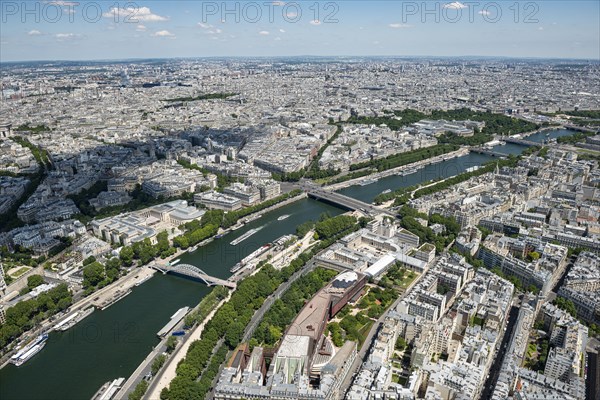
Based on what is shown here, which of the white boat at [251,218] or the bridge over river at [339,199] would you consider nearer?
the white boat at [251,218]

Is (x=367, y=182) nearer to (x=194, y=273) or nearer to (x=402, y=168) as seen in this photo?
(x=402, y=168)

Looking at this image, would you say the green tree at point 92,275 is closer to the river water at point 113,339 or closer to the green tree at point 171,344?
the river water at point 113,339

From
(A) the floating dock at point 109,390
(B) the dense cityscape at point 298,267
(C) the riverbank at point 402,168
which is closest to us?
(A) the floating dock at point 109,390

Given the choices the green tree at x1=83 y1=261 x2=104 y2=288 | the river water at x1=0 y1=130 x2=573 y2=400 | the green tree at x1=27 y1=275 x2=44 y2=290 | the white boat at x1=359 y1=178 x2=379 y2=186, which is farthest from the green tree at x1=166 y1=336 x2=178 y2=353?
the white boat at x1=359 y1=178 x2=379 y2=186

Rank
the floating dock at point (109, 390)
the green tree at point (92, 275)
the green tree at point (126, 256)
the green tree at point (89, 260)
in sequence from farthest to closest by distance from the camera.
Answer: the green tree at point (126, 256) → the green tree at point (89, 260) → the green tree at point (92, 275) → the floating dock at point (109, 390)

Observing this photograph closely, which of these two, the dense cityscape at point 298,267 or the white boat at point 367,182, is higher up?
the white boat at point 367,182

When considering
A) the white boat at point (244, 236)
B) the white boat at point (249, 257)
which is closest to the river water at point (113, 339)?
the white boat at point (244, 236)

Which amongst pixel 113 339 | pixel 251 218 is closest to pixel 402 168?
pixel 251 218
